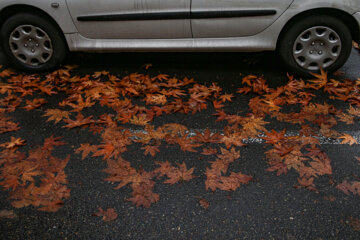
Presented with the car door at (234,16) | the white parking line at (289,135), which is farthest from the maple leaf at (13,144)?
the car door at (234,16)

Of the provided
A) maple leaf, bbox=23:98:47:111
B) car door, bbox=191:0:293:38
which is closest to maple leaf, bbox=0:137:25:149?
maple leaf, bbox=23:98:47:111

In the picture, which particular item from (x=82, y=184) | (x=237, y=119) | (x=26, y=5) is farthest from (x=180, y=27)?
(x=82, y=184)

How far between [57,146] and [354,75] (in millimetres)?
3706

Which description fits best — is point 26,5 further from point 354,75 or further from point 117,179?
point 354,75

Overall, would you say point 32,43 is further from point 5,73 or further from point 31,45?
point 5,73

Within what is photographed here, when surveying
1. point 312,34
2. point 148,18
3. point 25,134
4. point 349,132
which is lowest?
point 349,132

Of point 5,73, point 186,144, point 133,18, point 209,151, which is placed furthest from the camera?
point 5,73

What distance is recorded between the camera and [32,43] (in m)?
4.16

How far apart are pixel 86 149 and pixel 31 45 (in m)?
2.09

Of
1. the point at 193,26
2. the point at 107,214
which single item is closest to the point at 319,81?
the point at 193,26

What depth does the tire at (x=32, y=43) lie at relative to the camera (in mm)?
4004

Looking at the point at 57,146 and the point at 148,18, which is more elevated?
the point at 148,18

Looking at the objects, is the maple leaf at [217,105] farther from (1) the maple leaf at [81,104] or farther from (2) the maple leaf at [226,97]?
(1) the maple leaf at [81,104]

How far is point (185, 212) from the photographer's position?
7.41 feet
